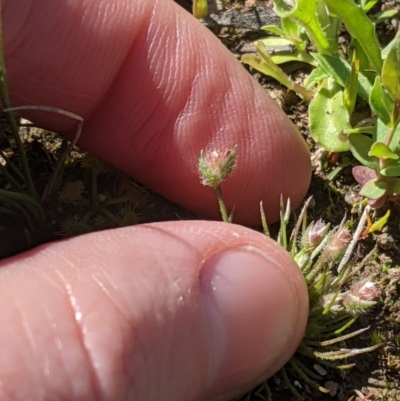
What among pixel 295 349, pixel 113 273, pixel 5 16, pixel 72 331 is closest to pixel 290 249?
pixel 295 349

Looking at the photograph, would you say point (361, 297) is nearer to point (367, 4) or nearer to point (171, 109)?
point (171, 109)

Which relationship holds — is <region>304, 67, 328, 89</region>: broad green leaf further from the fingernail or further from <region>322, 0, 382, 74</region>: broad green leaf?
the fingernail

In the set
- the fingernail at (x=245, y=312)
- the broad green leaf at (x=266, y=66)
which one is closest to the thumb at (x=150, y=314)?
the fingernail at (x=245, y=312)

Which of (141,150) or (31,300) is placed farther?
(141,150)

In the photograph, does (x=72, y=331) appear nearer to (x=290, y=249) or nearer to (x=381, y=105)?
(x=290, y=249)

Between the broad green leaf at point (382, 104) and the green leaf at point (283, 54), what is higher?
the green leaf at point (283, 54)

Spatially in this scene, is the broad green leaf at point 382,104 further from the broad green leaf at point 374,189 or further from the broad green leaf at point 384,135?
the broad green leaf at point 374,189
